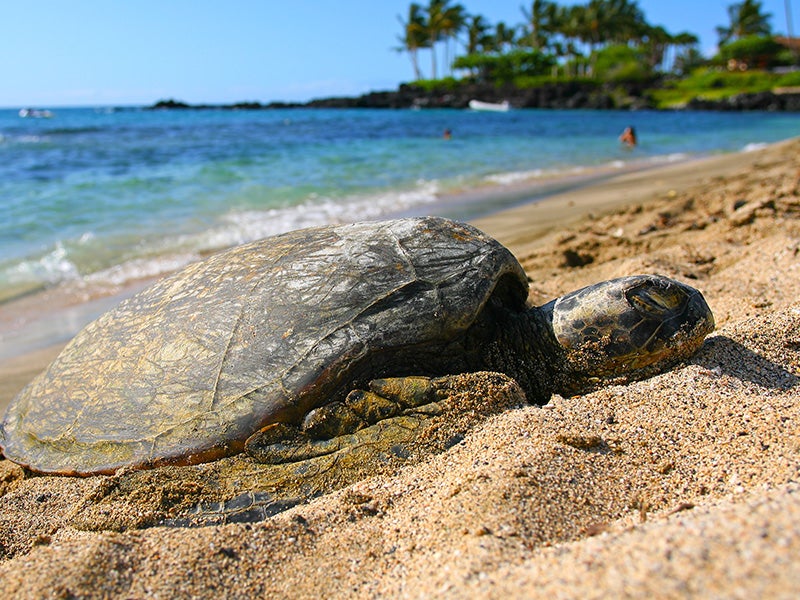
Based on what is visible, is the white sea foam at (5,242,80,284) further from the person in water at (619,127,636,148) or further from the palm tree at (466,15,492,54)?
the palm tree at (466,15,492,54)

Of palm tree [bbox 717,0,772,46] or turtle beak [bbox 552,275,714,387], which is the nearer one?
turtle beak [bbox 552,275,714,387]

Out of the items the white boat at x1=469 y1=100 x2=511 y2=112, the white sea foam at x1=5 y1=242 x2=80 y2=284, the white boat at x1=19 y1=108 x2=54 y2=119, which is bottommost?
the white sea foam at x1=5 y1=242 x2=80 y2=284

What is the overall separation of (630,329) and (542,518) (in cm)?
105

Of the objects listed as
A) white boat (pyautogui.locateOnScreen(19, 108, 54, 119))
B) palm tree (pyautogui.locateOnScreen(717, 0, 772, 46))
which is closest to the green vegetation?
palm tree (pyautogui.locateOnScreen(717, 0, 772, 46))

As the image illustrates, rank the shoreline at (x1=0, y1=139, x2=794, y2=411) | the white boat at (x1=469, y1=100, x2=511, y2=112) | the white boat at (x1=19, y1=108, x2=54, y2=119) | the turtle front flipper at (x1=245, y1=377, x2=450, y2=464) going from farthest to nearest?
the white boat at (x1=19, y1=108, x2=54, y2=119), the white boat at (x1=469, y1=100, x2=511, y2=112), the shoreline at (x1=0, y1=139, x2=794, y2=411), the turtle front flipper at (x1=245, y1=377, x2=450, y2=464)

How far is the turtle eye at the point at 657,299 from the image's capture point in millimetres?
2484

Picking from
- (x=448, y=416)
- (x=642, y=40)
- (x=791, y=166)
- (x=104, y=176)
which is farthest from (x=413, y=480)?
(x=642, y=40)

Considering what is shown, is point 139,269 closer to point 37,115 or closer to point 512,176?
point 512,176

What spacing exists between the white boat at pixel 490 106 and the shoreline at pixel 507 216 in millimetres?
44157

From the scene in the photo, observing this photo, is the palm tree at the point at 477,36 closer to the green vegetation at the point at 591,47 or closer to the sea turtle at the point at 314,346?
the green vegetation at the point at 591,47

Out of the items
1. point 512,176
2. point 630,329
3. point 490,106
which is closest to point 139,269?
point 630,329

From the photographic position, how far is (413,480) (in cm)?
213

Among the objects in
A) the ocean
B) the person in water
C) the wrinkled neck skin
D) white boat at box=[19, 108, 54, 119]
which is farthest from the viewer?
white boat at box=[19, 108, 54, 119]

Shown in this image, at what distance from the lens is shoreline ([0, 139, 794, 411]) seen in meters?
4.35
